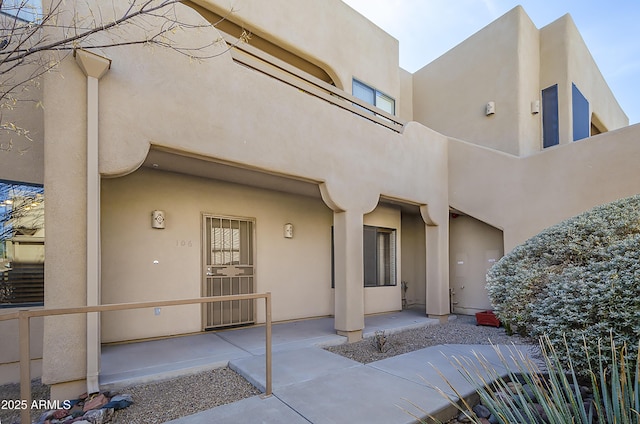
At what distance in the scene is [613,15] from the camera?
10422 millimetres

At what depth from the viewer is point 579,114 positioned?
9.95 m

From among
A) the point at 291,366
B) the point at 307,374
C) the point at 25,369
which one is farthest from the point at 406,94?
the point at 25,369

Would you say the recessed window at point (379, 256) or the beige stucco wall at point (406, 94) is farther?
the beige stucco wall at point (406, 94)

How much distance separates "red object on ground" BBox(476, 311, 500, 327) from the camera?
7.63 metres

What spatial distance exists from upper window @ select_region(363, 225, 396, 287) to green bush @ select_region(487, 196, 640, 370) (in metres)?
4.87

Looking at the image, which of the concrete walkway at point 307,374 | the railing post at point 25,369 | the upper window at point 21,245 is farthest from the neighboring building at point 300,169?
the railing post at point 25,369

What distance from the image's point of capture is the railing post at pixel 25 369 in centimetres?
243

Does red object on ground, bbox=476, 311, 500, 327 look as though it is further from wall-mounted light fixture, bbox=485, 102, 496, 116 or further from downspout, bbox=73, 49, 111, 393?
downspout, bbox=73, 49, 111, 393

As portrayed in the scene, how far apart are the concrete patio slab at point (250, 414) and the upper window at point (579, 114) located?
10.6 meters

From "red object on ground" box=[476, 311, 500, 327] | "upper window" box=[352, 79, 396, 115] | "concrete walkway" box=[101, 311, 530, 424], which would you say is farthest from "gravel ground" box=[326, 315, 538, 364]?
"upper window" box=[352, 79, 396, 115]

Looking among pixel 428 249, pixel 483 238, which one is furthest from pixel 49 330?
pixel 483 238

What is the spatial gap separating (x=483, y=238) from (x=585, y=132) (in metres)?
5.06

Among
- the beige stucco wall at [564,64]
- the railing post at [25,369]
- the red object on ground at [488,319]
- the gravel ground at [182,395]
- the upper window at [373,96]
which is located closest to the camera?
the railing post at [25,369]

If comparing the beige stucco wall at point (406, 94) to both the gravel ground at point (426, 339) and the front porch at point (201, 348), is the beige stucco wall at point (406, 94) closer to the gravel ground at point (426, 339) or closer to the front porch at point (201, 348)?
the gravel ground at point (426, 339)
